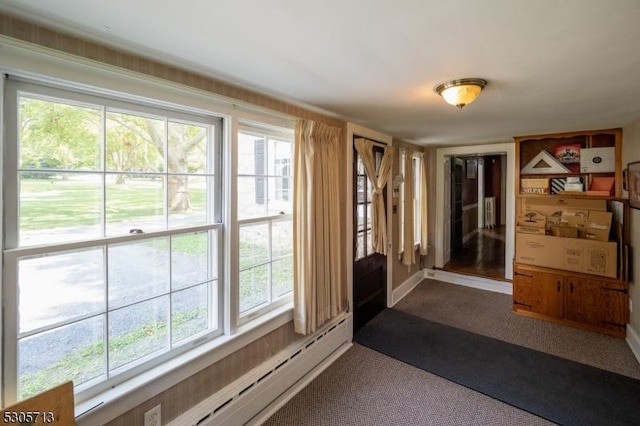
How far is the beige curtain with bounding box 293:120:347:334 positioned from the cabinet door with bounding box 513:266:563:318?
257cm

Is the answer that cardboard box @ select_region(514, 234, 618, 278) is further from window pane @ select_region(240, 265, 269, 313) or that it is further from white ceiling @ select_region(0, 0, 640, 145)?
window pane @ select_region(240, 265, 269, 313)

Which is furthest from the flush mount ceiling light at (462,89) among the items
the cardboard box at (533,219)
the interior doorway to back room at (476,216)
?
the interior doorway to back room at (476,216)

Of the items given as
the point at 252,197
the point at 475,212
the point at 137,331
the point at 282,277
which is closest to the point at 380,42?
the point at 252,197

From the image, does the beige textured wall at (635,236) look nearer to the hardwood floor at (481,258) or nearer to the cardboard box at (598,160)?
the cardboard box at (598,160)

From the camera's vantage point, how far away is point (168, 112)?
1610mm

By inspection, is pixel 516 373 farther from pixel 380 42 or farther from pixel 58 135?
pixel 58 135

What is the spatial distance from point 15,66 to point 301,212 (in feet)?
5.32

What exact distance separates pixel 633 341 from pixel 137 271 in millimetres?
4328

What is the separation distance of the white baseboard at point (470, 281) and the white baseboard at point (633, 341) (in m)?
1.33

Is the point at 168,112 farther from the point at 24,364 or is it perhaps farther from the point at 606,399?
the point at 606,399

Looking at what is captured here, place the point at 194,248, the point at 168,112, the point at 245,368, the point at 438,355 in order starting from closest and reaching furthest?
the point at 168,112, the point at 194,248, the point at 245,368, the point at 438,355

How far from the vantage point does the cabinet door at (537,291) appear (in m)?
3.35

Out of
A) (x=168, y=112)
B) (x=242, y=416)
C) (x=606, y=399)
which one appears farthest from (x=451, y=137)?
(x=242, y=416)

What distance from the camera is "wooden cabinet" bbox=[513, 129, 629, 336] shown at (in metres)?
3.05
